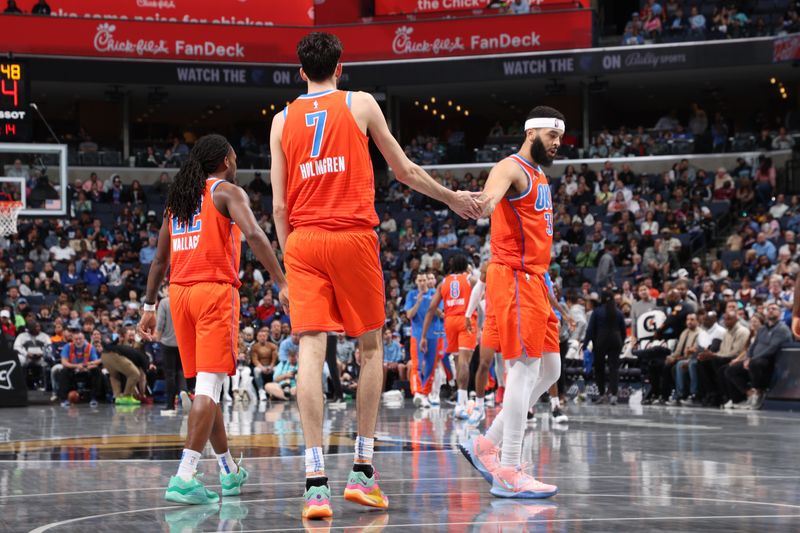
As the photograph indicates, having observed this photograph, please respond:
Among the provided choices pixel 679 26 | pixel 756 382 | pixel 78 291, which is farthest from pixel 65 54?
pixel 756 382

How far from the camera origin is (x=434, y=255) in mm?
27422

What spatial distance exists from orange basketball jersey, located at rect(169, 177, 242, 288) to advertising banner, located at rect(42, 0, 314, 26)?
28.8m

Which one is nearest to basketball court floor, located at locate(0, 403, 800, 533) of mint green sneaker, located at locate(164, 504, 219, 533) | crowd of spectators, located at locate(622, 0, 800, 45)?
mint green sneaker, located at locate(164, 504, 219, 533)

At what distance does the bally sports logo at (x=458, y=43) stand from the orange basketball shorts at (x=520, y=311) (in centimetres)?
2782

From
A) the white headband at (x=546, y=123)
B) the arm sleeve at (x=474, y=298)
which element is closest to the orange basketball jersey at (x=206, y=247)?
the white headband at (x=546, y=123)

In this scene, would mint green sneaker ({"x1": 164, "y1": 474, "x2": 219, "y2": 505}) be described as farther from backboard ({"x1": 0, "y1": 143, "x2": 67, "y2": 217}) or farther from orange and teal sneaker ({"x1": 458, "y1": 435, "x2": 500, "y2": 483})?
backboard ({"x1": 0, "y1": 143, "x2": 67, "y2": 217})

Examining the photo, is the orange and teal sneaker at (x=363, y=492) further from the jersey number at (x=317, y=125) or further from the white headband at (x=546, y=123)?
the white headband at (x=546, y=123)

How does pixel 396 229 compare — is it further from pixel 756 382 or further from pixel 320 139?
pixel 320 139

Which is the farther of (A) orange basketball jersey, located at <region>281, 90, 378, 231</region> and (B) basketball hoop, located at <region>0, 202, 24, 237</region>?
(B) basketball hoop, located at <region>0, 202, 24, 237</region>

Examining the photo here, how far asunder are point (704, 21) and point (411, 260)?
12.2 metres

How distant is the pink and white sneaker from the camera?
22.8 feet

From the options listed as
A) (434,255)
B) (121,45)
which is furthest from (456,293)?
(121,45)

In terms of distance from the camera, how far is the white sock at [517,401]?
7355 millimetres

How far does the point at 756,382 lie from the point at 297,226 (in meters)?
12.7
